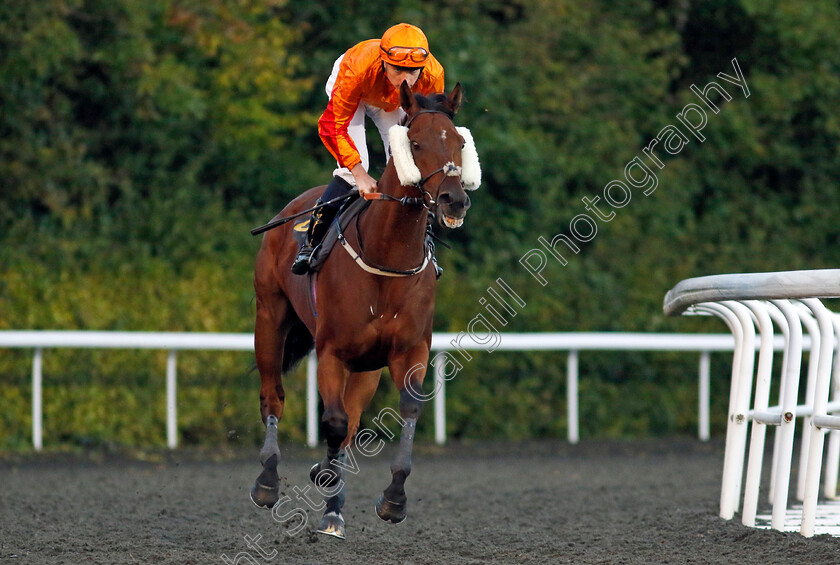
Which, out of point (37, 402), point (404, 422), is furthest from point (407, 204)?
point (37, 402)

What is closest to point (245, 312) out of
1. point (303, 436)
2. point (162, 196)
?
point (303, 436)

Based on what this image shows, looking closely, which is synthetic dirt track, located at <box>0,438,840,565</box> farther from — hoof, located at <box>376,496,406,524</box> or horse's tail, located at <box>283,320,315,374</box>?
horse's tail, located at <box>283,320,315,374</box>

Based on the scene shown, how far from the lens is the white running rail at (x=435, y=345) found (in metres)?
9.41

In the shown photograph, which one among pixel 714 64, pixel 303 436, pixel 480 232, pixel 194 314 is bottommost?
pixel 303 436

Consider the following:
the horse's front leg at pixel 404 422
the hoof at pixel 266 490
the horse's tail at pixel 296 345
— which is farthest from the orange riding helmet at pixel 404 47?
the hoof at pixel 266 490

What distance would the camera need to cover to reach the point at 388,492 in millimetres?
4953

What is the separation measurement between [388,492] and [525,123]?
938cm

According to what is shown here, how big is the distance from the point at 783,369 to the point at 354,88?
7.26 ft

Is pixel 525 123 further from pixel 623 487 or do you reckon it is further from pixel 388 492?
pixel 388 492

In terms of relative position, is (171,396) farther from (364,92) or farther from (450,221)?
(450,221)

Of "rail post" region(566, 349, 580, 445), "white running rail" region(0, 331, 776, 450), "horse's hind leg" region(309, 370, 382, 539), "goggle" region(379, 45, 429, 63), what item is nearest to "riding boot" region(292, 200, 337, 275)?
"horse's hind leg" region(309, 370, 382, 539)

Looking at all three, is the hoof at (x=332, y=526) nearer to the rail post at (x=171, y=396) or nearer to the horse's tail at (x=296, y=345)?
the horse's tail at (x=296, y=345)

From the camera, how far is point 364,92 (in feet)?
17.6

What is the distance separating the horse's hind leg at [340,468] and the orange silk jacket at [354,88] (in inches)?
42.1
